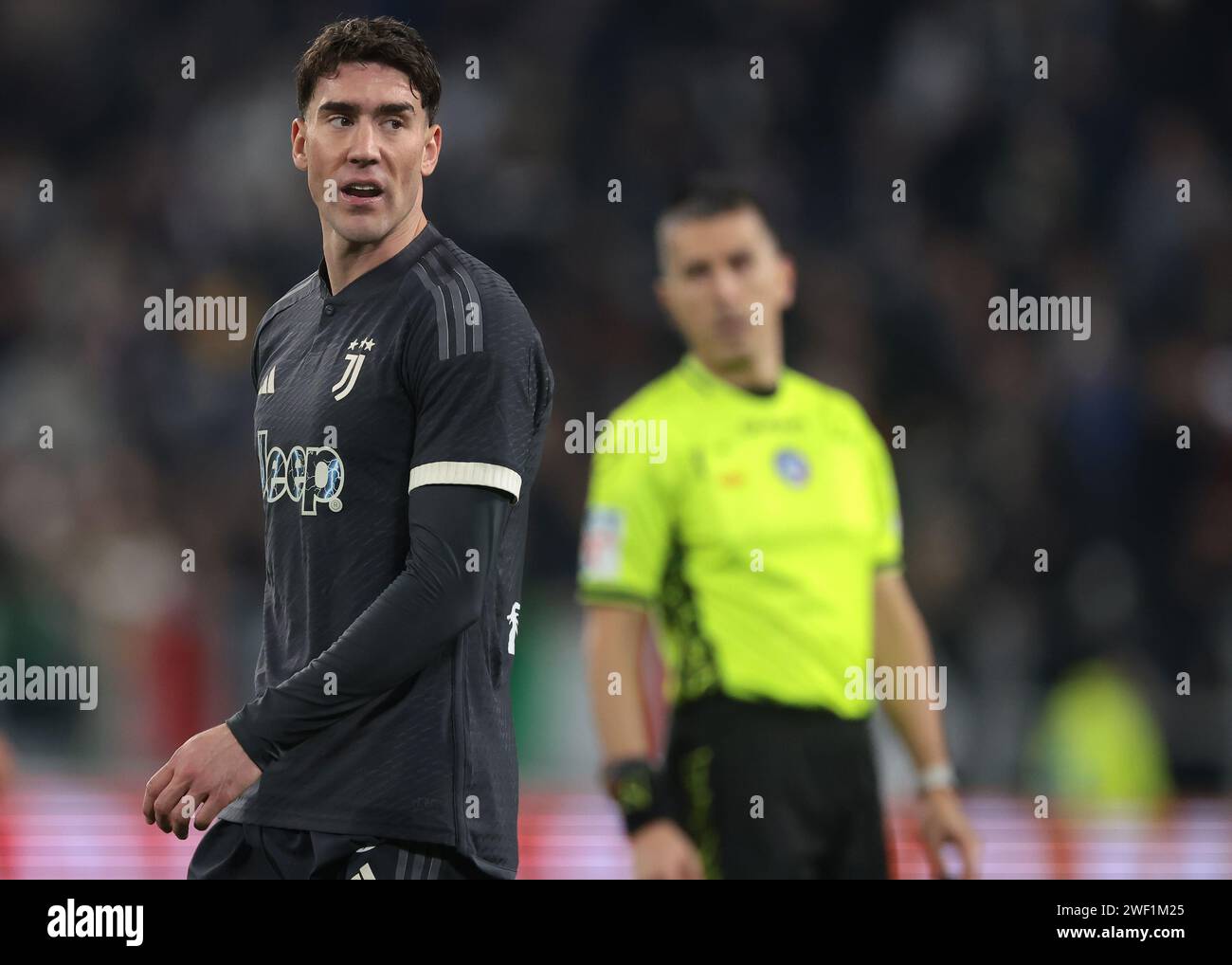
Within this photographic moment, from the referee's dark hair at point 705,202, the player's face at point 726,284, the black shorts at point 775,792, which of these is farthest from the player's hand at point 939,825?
the referee's dark hair at point 705,202

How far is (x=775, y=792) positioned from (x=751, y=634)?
38 centimetres

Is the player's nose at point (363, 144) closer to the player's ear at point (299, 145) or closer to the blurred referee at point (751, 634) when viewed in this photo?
the player's ear at point (299, 145)

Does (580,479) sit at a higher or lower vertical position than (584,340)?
lower

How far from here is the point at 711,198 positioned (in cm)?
478

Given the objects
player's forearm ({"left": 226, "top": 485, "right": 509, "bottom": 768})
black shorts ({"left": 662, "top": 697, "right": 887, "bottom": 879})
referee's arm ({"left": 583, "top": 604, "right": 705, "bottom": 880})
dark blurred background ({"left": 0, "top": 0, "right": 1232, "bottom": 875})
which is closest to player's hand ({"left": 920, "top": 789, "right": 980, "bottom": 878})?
black shorts ({"left": 662, "top": 697, "right": 887, "bottom": 879})

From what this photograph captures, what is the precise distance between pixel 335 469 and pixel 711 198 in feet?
8.56

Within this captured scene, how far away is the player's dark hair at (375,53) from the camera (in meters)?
2.54

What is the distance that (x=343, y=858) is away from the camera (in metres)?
2.37

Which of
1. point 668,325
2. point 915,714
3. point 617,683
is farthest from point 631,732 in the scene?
point 668,325

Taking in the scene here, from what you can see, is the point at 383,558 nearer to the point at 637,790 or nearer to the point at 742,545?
the point at 637,790

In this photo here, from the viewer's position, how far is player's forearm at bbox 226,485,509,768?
2238mm

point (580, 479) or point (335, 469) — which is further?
point (580, 479)
